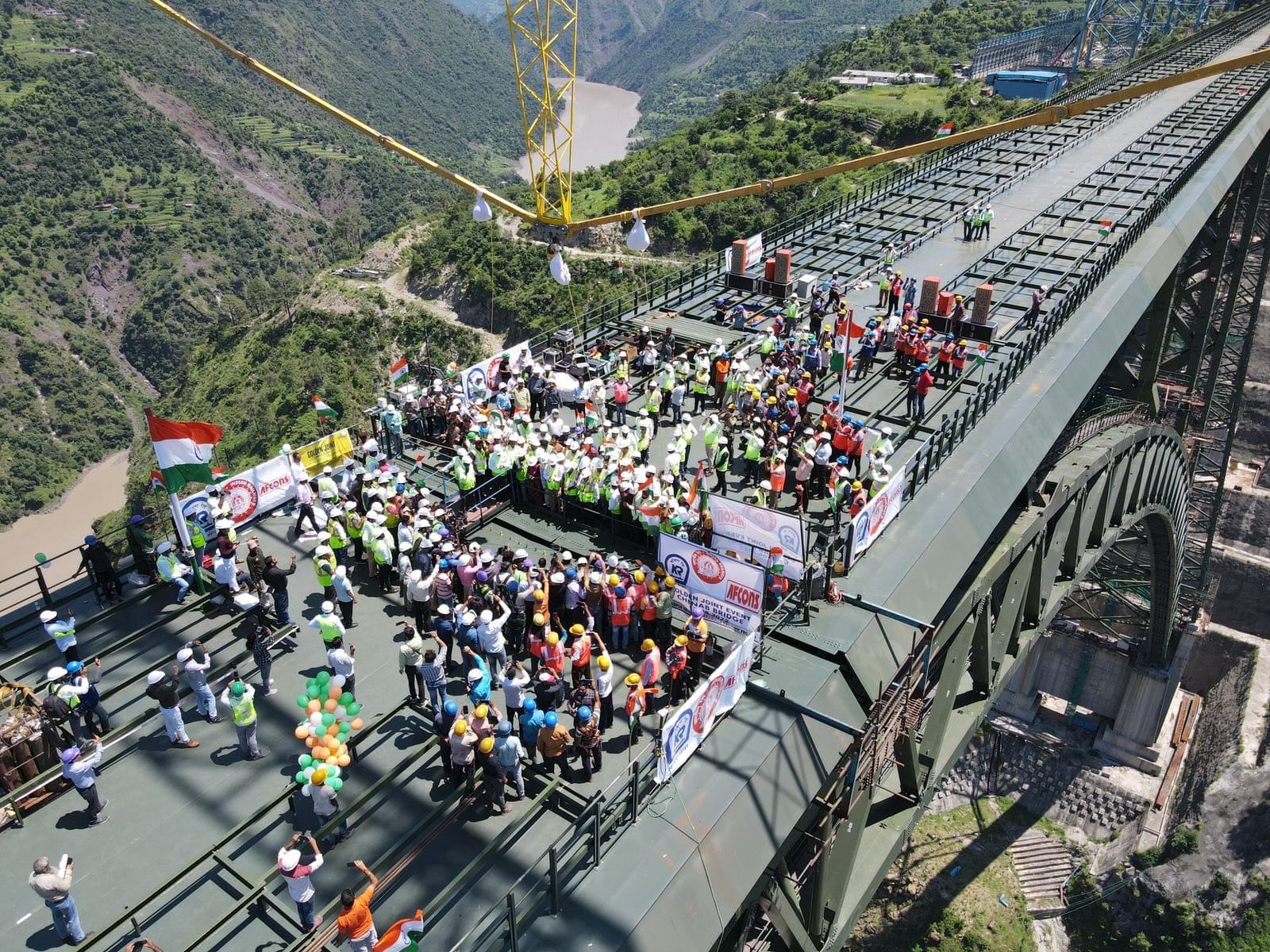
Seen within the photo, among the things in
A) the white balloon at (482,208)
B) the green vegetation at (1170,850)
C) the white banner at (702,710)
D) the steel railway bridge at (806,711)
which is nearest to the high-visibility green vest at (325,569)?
the steel railway bridge at (806,711)

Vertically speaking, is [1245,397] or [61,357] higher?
[1245,397]

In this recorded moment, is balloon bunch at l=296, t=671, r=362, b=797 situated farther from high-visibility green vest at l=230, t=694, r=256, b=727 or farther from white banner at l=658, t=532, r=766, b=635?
white banner at l=658, t=532, r=766, b=635

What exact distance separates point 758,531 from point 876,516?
277 centimetres

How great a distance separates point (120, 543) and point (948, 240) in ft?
107

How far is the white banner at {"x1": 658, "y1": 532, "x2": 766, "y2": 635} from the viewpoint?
15.5 metres

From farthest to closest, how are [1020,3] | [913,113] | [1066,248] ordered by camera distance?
[1020,3] → [913,113] → [1066,248]

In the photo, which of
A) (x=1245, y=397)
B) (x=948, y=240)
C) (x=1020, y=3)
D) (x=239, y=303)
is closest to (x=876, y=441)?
(x=948, y=240)

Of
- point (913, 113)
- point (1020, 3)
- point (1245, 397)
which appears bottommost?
point (1245, 397)

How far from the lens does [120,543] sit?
815 inches

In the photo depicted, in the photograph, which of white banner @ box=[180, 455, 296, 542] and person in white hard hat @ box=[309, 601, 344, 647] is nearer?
person in white hard hat @ box=[309, 601, 344, 647]

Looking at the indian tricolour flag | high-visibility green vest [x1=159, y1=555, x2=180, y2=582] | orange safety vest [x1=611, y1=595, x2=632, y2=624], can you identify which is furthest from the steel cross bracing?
high-visibility green vest [x1=159, y1=555, x2=180, y2=582]

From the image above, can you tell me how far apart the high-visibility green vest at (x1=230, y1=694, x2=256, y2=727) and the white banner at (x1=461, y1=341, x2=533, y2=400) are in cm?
1233

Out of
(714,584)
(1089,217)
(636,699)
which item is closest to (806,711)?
(636,699)

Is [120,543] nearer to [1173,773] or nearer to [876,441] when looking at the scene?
[876,441]
